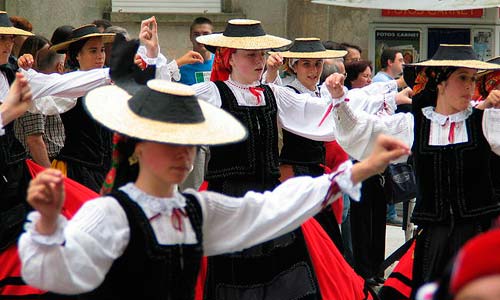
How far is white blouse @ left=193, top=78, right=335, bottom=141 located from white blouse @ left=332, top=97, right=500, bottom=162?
1.30ft

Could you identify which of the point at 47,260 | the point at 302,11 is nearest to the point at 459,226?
the point at 47,260

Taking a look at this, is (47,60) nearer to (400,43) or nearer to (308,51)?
(308,51)

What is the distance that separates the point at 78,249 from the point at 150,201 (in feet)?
1.26

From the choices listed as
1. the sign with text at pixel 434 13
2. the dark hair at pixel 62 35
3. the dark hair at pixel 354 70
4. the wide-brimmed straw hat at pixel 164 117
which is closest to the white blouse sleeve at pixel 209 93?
the dark hair at pixel 62 35

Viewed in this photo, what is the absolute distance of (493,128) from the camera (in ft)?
19.4

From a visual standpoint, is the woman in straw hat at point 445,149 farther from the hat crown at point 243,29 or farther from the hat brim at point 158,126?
the hat brim at point 158,126

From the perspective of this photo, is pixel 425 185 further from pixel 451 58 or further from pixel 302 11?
pixel 302 11

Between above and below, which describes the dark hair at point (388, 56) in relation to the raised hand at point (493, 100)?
below

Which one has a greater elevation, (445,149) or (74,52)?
(74,52)

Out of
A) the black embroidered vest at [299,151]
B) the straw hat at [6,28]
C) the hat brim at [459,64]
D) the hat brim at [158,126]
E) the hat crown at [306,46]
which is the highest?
the straw hat at [6,28]

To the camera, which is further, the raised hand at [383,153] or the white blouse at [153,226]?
the raised hand at [383,153]

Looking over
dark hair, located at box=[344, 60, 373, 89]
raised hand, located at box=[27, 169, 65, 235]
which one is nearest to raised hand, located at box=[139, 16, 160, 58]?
raised hand, located at box=[27, 169, 65, 235]

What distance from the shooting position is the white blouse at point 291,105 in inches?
244

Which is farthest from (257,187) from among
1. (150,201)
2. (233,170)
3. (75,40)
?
(150,201)
